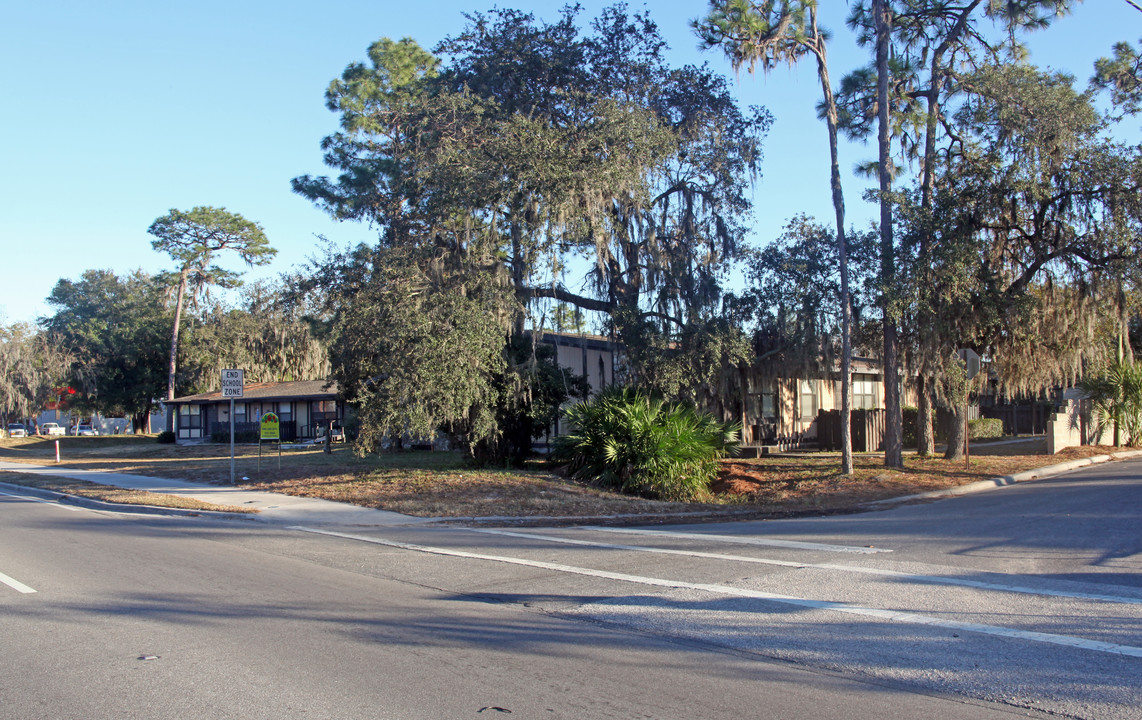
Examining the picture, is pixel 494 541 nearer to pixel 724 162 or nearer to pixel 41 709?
Answer: pixel 41 709

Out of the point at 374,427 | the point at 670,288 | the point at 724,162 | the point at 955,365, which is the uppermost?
the point at 724,162

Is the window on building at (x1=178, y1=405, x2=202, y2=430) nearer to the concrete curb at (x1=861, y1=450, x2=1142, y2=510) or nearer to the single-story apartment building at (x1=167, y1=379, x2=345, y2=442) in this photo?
the single-story apartment building at (x1=167, y1=379, x2=345, y2=442)

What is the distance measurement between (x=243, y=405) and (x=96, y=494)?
29904 mm

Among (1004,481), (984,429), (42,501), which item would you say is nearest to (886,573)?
(1004,481)

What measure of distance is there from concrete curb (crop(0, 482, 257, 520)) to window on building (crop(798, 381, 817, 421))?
21.6 m

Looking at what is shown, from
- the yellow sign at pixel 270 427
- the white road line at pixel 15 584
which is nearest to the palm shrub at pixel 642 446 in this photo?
the yellow sign at pixel 270 427

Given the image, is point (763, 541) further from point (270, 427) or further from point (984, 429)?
point (984, 429)

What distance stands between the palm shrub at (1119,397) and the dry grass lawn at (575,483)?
71.2 inches

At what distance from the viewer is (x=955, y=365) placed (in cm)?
2038

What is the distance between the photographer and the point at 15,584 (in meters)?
9.04

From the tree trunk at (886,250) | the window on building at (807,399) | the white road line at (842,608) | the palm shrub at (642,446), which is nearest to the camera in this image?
the white road line at (842,608)

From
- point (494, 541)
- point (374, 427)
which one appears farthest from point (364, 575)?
point (374, 427)

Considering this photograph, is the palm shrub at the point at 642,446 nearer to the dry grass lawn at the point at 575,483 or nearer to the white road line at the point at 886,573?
the dry grass lawn at the point at 575,483

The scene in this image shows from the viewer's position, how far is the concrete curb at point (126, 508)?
15.8 metres
